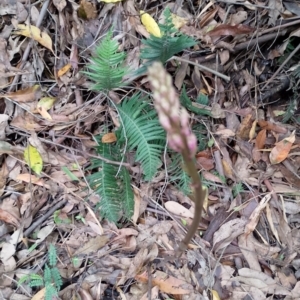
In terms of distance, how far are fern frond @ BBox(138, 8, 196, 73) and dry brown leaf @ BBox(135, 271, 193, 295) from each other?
935 millimetres

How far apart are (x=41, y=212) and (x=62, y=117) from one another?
0.47 metres

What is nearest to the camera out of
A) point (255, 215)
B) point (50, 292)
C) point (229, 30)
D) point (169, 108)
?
point (169, 108)

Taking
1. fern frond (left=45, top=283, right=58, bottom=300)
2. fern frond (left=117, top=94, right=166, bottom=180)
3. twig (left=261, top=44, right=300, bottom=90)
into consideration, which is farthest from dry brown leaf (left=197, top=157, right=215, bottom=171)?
fern frond (left=45, top=283, right=58, bottom=300)

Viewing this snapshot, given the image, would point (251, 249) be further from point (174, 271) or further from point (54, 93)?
point (54, 93)

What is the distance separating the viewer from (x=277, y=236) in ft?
6.39

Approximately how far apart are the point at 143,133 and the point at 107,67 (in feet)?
1.08

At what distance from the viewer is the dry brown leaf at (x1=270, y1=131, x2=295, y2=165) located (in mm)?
2014

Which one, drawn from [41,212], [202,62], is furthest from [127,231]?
[202,62]

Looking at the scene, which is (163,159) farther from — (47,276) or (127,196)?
(47,276)

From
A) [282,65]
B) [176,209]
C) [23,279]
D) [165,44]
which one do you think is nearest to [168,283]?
[176,209]

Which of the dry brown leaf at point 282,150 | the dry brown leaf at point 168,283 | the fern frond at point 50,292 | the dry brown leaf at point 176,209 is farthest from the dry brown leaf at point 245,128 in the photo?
the fern frond at point 50,292

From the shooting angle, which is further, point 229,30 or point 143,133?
point 229,30

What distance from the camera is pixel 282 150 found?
2.02m

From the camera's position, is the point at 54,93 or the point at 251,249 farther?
the point at 54,93
